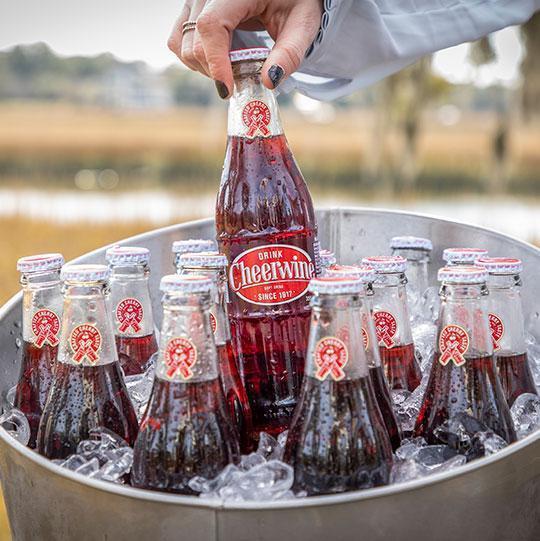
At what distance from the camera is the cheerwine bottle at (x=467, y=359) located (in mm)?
1201

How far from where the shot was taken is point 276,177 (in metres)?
1.40

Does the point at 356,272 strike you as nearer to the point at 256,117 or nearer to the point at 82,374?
the point at 256,117

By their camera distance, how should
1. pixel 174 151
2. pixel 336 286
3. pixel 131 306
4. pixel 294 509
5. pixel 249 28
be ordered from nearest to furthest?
1. pixel 294 509
2. pixel 336 286
3. pixel 131 306
4. pixel 249 28
5. pixel 174 151

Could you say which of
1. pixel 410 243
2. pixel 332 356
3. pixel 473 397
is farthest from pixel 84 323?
pixel 410 243

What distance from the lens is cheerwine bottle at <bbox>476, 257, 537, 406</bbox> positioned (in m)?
1.39

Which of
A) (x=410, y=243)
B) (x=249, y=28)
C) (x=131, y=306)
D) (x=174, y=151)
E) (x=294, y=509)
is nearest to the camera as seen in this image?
(x=294, y=509)

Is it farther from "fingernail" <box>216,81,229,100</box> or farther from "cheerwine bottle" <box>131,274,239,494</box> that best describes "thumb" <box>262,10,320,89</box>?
"cheerwine bottle" <box>131,274,239,494</box>

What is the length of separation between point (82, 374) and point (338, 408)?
433mm

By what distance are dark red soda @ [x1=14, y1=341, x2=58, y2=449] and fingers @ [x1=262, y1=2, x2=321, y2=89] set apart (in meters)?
0.63

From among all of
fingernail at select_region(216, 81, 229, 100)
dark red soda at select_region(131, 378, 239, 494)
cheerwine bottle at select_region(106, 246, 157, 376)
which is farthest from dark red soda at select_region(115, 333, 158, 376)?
fingernail at select_region(216, 81, 229, 100)

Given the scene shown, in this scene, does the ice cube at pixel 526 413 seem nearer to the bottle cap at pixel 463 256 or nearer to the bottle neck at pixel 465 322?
the bottle neck at pixel 465 322

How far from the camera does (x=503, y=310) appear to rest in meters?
1.40

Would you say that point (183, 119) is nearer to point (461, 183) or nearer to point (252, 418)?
point (461, 183)

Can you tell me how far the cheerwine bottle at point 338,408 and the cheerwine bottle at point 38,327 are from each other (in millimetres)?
537
